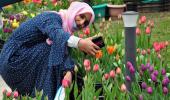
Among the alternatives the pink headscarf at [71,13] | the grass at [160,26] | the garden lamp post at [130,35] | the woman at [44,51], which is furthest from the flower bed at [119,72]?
the grass at [160,26]

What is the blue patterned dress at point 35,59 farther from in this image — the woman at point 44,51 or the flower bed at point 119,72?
the flower bed at point 119,72

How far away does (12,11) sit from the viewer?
695 centimetres

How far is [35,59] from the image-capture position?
3.61 meters

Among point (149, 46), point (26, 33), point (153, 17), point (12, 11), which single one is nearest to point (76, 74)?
point (26, 33)

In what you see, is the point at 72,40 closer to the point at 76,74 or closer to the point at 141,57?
the point at 76,74

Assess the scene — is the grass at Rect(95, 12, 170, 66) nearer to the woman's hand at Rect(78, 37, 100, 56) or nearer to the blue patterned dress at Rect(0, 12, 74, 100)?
the blue patterned dress at Rect(0, 12, 74, 100)

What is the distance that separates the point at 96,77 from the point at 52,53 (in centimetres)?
32

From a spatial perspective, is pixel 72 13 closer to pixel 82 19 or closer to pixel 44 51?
pixel 82 19

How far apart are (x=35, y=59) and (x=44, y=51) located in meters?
0.08

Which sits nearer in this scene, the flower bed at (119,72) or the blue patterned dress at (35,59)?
the flower bed at (119,72)

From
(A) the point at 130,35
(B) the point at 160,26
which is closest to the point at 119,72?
(A) the point at 130,35

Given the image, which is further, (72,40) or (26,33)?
(26,33)

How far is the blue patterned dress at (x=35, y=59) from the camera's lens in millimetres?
3434

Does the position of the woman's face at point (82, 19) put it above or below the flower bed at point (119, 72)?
above
